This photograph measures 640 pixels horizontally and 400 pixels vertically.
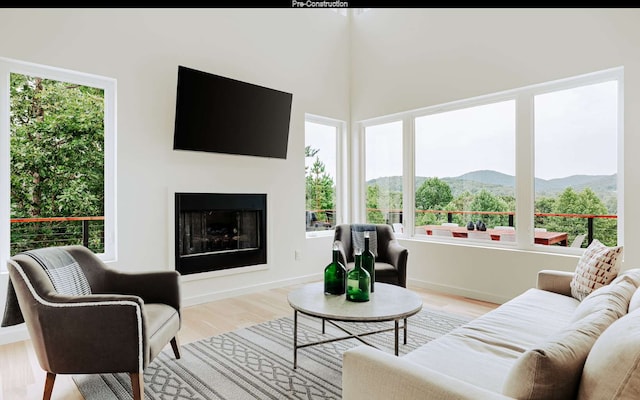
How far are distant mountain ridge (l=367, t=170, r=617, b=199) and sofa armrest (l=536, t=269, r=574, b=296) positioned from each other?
116 centimetres

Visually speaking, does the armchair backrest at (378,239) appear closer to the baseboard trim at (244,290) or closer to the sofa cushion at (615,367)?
the baseboard trim at (244,290)

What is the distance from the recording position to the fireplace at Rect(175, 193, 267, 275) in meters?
3.78

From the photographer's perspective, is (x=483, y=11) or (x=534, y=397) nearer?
(x=534, y=397)

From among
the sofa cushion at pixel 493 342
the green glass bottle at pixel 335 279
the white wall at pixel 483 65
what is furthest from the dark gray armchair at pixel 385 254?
the sofa cushion at pixel 493 342

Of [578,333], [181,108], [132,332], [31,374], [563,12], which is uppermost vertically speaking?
[563,12]

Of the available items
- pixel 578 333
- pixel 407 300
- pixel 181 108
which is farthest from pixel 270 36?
pixel 578 333

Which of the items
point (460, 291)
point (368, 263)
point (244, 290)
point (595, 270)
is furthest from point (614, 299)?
point (244, 290)

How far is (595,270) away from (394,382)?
6.06ft

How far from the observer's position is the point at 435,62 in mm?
4344

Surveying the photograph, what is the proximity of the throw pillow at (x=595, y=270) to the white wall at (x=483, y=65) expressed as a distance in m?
1.02

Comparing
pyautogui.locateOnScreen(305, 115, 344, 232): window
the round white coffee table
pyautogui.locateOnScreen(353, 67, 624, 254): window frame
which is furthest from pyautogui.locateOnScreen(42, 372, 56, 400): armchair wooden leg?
pyautogui.locateOnScreen(353, 67, 624, 254): window frame

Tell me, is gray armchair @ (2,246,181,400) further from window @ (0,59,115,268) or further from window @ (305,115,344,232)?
window @ (305,115,344,232)

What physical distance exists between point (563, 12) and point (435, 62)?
4.11 feet

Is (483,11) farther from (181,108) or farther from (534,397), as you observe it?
(534,397)
